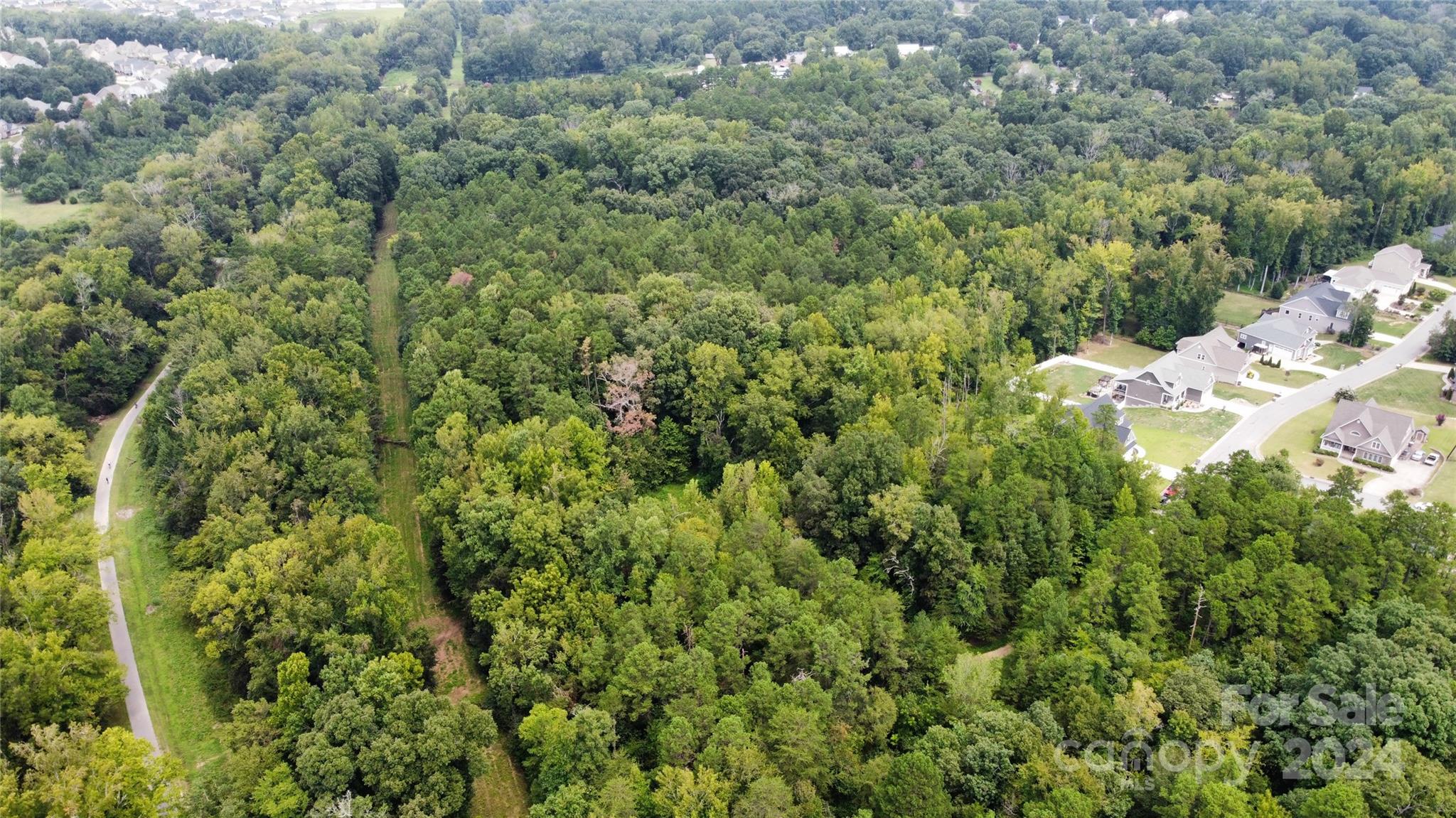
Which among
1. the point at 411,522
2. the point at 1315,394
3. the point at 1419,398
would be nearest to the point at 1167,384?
the point at 1315,394

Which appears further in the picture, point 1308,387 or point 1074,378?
point 1074,378

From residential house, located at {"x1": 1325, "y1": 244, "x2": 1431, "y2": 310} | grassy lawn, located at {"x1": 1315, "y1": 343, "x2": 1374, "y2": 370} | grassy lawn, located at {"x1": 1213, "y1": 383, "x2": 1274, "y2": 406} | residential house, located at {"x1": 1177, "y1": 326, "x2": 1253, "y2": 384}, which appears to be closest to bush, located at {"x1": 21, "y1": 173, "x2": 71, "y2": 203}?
residential house, located at {"x1": 1177, "y1": 326, "x2": 1253, "y2": 384}

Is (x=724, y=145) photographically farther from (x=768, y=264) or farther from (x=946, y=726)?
(x=946, y=726)

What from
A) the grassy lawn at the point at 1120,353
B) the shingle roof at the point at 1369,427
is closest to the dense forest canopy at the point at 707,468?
the grassy lawn at the point at 1120,353

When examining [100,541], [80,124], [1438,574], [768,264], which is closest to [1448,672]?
[1438,574]

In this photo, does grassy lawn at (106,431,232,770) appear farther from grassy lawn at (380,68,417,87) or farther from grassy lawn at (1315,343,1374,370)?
grassy lawn at (380,68,417,87)

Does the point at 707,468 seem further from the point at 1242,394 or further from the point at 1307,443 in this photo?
the point at 1242,394

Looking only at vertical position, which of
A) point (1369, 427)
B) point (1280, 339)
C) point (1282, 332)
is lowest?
point (1280, 339)
